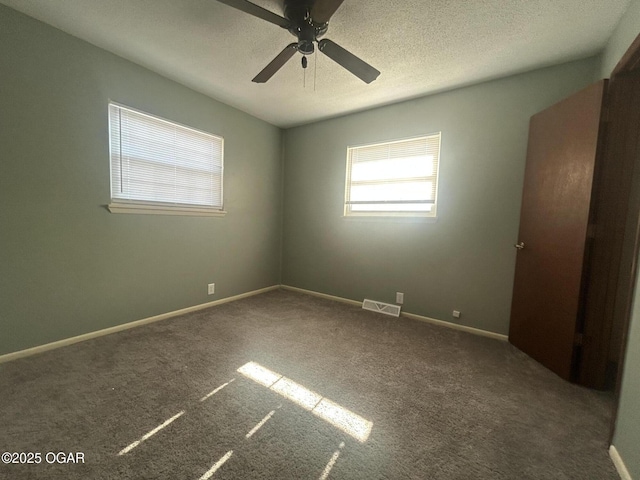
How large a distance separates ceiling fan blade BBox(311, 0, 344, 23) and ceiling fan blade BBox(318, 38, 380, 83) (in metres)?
0.13

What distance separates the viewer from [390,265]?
3.16 meters

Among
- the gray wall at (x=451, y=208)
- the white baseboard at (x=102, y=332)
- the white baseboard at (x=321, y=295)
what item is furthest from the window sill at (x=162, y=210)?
the white baseboard at (x=321, y=295)

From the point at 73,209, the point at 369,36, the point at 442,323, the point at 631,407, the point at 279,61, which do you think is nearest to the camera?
the point at 631,407

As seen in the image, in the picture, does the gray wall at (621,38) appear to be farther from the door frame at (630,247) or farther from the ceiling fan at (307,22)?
the ceiling fan at (307,22)

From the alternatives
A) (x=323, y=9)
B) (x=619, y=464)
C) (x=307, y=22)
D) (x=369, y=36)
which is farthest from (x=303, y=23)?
(x=619, y=464)

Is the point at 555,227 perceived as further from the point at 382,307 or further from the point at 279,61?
the point at 279,61

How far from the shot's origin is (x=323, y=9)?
1343 mm

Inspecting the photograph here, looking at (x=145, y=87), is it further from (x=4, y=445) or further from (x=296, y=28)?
(x=4, y=445)

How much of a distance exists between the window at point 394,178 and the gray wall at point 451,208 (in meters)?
0.11

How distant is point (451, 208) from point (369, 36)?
72.7 inches

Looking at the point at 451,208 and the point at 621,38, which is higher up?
the point at 621,38

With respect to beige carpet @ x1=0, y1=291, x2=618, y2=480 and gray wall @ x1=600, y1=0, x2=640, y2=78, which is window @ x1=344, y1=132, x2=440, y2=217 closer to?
gray wall @ x1=600, y1=0, x2=640, y2=78

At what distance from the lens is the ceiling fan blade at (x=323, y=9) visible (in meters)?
1.29

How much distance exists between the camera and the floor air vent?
309 centimetres
